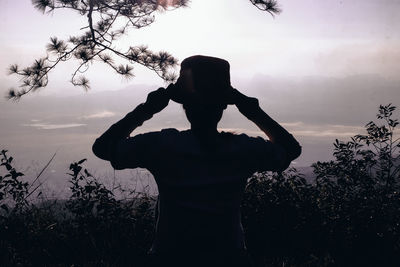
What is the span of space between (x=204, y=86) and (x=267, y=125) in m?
0.35

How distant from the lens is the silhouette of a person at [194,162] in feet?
5.18

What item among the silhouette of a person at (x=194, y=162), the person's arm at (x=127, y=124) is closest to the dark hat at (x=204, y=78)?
the silhouette of a person at (x=194, y=162)

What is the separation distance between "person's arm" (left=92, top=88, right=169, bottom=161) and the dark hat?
115 mm

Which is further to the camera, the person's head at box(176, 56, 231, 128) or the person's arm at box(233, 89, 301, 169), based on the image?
the person's arm at box(233, 89, 301, 169)

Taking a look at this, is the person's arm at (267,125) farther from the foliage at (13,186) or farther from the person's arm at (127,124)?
the foliage at (13,186)

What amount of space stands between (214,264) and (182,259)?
13 centimetres

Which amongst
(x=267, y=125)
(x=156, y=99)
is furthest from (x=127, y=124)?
(x=267, y=125)

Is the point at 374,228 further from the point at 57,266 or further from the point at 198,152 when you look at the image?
the point at 198,152

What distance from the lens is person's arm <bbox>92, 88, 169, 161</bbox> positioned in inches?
A: 62.9

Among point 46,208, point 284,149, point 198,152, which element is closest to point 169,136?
point 198,152

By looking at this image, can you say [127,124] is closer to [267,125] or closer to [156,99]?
[156,99]

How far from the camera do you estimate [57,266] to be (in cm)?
432

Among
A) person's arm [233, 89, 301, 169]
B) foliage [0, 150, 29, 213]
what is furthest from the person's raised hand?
foliage [0, 150, 29, 213]

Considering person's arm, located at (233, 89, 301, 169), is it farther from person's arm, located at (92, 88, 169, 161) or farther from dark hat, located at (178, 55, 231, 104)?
person's arm, located at (92, 88, 169, 161)
